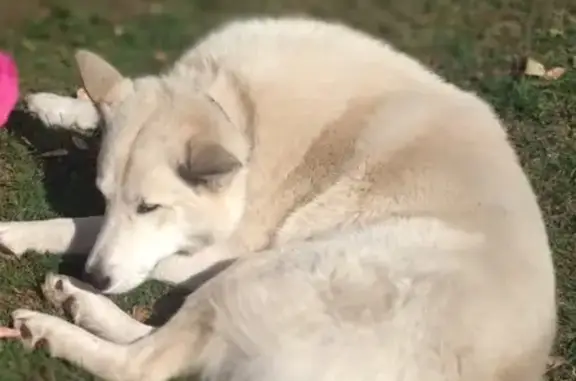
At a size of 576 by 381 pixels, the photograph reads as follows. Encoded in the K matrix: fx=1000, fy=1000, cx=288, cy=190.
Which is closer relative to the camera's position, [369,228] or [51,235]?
[369,228]

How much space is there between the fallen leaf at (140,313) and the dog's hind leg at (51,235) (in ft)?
1.26

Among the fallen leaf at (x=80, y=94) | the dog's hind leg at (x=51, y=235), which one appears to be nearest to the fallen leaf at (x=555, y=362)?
the dog's hind leg at (x=51, y=235)

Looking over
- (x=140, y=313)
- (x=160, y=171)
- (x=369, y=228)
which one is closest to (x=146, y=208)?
(x=160, y=171)

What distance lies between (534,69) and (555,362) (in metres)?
2.52

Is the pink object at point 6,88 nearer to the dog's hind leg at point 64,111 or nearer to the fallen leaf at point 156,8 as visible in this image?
the dog's hind leg at point 64,111

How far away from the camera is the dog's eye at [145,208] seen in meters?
4.07

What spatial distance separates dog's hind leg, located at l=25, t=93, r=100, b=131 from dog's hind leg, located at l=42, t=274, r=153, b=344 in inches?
46.0

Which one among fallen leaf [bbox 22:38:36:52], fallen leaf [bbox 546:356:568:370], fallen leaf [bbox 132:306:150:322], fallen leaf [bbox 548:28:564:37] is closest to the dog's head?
fallen leaf [bbox 132:306:150:322]

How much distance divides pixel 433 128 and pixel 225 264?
1083 millimetres

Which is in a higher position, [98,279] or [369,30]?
[369,30]

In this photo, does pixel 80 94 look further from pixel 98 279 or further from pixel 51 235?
pixel 98 279

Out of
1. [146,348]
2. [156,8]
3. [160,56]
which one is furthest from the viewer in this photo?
[156,8]

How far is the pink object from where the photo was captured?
5.09 meters

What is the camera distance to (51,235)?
452 centimetres
